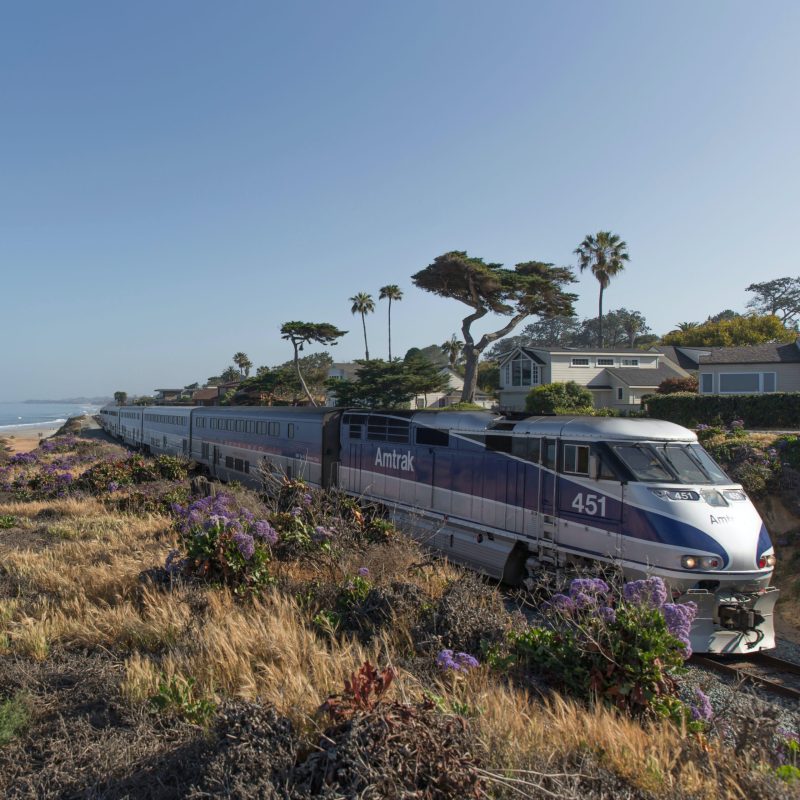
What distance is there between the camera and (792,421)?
2331 centimetres

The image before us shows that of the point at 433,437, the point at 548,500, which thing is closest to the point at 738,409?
the point at 433,437

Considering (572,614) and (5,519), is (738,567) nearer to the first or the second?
(572,614)

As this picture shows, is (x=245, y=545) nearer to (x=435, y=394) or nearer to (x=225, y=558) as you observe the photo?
(x=225, y=558)

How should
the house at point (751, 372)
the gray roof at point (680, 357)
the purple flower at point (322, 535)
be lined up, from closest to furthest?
the purple flower at point (322, 535), the house at point (751, 372), the gray roof at point (680, 357)

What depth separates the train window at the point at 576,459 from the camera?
378 inches

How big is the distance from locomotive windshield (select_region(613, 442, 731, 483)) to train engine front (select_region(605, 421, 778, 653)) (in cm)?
1

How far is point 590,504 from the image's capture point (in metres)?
9.42

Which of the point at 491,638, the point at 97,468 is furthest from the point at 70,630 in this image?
the point at 97,468

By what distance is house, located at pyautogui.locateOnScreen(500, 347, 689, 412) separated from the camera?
139 ft

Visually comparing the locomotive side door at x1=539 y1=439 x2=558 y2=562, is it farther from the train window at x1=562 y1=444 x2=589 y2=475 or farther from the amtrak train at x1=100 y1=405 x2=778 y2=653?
the train window at x1=562 y1=444 x2=589 y2=475

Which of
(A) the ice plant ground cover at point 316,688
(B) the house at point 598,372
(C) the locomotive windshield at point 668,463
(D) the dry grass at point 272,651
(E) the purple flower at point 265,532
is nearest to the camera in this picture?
(A) the ice plant ground cover at point 316,688

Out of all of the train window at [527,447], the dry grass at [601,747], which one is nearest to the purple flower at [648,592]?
the dry grass at [601,747]

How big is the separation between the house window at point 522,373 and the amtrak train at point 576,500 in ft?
97.7

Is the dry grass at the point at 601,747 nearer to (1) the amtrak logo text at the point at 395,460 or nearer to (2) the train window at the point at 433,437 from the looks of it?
(2) the train window at the point at 433,437
